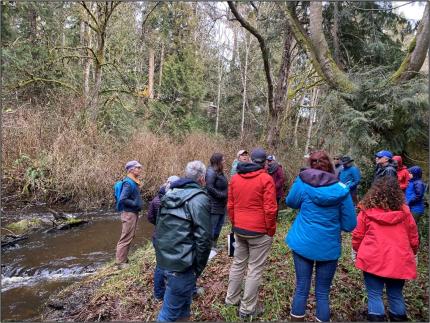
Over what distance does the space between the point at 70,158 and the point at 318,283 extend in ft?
38.3

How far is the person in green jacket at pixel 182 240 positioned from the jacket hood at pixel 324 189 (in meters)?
1.11

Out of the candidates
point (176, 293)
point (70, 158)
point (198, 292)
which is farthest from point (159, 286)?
point (70, 158)

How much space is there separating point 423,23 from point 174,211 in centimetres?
682

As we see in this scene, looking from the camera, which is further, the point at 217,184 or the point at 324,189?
the point at 217,184

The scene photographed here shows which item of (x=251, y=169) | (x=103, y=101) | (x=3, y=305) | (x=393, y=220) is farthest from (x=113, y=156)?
(x=393, y=220)

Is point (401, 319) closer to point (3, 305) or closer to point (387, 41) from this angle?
point (3, 305)

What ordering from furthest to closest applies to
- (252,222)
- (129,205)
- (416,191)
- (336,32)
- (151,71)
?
(151,71), (336,32), (129,205), (416,191), (252,222)

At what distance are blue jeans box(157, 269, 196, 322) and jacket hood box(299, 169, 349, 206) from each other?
4.82ft

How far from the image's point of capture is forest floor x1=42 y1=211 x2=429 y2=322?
4.71 metres

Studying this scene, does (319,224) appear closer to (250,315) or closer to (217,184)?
(250,315)

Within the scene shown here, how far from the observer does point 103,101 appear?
18.5 meters

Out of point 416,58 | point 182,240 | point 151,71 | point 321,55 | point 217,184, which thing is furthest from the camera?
point 151,71

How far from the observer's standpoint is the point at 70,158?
13562 mm

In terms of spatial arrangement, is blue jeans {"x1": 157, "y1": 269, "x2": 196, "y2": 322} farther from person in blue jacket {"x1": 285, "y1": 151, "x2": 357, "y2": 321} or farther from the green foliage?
the green foliage
